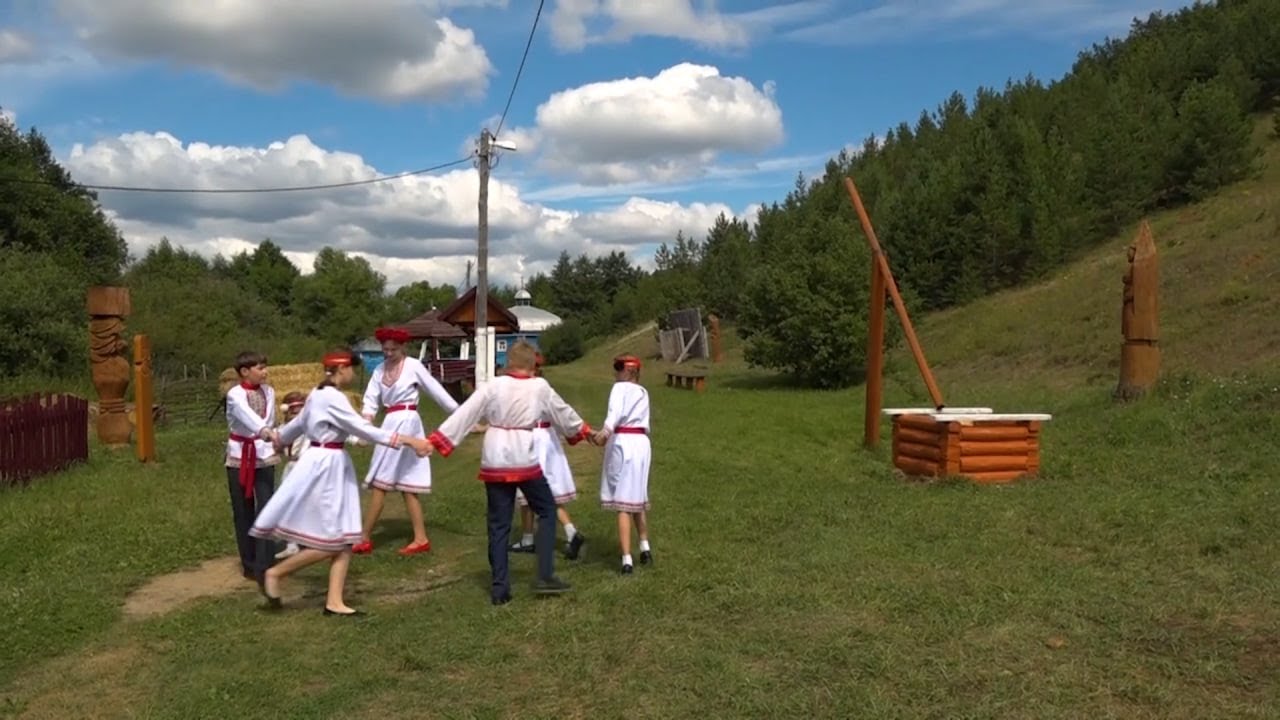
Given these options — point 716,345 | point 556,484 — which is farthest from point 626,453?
point 716,345

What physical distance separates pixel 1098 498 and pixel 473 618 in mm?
6247

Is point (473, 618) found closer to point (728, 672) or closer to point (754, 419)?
point (728, 672)

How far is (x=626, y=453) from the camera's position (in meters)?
8.04

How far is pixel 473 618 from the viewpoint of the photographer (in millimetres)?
6594

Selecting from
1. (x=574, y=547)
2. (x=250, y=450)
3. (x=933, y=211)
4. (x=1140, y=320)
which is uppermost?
(x=933, y=211)

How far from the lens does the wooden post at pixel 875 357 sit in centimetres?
1455

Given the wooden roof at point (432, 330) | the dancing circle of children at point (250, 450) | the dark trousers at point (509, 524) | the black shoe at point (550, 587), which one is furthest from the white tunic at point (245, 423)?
the wooden roof at point (432, 330)

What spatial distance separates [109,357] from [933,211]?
31572mm

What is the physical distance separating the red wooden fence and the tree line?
18346mm

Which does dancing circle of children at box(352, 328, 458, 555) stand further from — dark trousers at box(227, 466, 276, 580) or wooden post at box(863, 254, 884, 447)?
wooden post at box(863, 254, 884, 447)

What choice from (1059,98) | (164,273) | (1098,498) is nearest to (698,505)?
(1098,498)

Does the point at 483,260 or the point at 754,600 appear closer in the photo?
the point at 754,600

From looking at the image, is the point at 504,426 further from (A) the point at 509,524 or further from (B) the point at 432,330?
(B) the point at 432,330

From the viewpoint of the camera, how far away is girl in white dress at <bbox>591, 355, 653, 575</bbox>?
795cm
